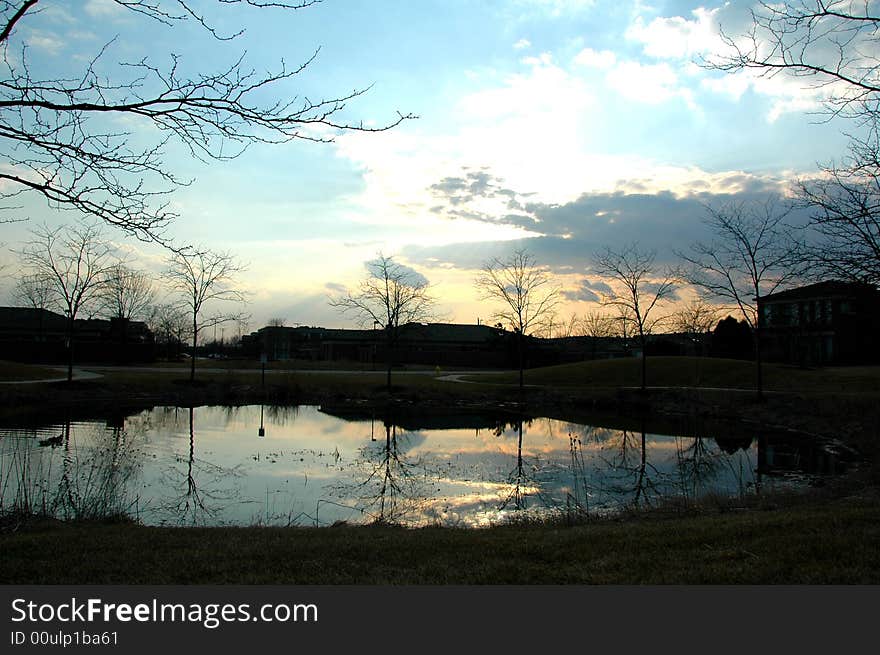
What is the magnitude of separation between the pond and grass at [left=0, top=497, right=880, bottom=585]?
10.5ft

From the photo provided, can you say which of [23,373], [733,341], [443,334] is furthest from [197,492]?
[443,334]

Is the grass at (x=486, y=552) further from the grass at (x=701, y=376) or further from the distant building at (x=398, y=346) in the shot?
the distant building at (x=398, y=346)

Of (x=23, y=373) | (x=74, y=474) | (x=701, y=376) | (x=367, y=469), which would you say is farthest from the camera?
(x=701, y=376)

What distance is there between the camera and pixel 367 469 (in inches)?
651

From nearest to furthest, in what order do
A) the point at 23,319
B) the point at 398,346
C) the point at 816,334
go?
the point at 816,334 < the point at 398,346 < the point at 23,319

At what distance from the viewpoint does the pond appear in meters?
11.6

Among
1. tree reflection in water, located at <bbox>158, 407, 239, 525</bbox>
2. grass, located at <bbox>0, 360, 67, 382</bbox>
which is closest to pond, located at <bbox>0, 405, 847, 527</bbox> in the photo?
tree reflection in water, located at <bbox>158, 407, 239, 525</bbox>

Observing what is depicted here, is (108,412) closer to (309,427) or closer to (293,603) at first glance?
(309,427)

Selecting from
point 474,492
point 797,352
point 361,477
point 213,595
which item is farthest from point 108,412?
point 797,352

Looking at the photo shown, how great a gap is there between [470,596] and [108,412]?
26115 mm

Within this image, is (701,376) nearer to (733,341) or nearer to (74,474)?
(733,341)

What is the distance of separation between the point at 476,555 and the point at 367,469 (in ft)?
33.9

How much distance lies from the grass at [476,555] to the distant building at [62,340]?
3827cm

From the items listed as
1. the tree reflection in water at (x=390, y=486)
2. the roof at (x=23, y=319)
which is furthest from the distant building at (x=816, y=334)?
the roof at (x=23, y=319)
